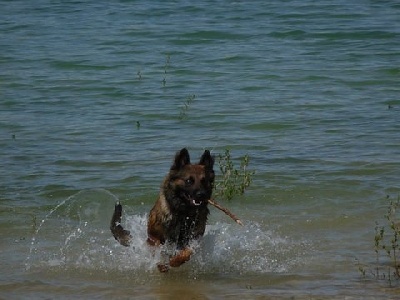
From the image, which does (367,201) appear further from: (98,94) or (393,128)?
(98,94)

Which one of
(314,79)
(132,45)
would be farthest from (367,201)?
(132,45)

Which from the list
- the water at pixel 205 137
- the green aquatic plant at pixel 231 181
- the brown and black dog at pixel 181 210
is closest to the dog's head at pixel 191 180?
the brown and black dog at pixel 181 210

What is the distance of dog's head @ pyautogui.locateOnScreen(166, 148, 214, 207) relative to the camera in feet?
30.6

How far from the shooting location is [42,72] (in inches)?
832

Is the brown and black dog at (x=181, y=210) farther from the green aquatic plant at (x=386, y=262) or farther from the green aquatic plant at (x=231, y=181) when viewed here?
the green aquatic plant at (x=231, y=181)

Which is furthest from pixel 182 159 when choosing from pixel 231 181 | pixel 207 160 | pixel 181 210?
pixel 231 181

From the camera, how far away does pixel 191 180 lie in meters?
9.34

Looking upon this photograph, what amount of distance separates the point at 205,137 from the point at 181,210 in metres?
5.70

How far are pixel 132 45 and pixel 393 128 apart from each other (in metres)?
10.1

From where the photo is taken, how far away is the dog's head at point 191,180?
A: 30.6 ft

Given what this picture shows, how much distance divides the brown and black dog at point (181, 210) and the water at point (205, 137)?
Answer: 0.57 ft

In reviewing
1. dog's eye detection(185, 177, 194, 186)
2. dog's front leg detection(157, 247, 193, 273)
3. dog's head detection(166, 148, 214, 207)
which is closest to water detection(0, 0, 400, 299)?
dog's front leg detection(157, 247, 193, 273)

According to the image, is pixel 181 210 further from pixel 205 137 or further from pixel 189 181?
pixel 205 137

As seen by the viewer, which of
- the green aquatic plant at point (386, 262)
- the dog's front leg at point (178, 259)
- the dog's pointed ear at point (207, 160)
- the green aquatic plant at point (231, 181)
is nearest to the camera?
the green aquatic plant at point (386, 262)
